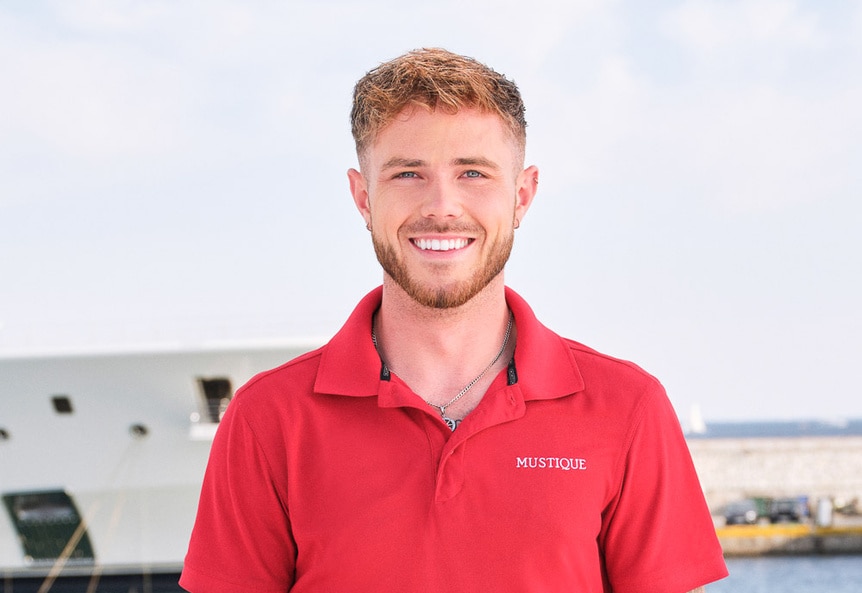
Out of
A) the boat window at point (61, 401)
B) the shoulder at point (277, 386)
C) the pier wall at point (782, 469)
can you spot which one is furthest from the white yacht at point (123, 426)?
the pier wall at point (782, 469)

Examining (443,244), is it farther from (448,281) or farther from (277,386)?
(277,386)

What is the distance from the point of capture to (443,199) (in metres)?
2.21

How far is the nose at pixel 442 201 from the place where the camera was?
2205 millimetres

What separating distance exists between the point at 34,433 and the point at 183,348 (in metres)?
2.79

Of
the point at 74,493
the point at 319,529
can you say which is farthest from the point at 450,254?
the point at 74,493

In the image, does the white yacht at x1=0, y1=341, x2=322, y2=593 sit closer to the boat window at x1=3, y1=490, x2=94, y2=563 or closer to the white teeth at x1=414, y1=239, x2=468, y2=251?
the boat window at x1=3, y1=490, x2=94, y2=563

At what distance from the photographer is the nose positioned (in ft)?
7.23

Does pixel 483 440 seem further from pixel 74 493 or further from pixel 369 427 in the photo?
pixel 74 493

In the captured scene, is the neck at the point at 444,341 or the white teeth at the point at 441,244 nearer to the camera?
the white teeth at the point at 441,244

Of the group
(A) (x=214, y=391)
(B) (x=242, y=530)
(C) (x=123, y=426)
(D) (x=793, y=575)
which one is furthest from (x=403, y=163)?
(D) (x=793, y=575)

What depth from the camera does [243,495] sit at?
235 cm

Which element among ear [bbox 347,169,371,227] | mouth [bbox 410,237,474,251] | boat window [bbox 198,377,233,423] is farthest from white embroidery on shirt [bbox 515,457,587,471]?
boat window [bbox 198,377,233,423]

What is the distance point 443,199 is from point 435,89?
21 cm

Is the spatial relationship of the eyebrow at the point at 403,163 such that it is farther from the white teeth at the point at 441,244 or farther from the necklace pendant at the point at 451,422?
the necklace pendant at the point at 451,422
